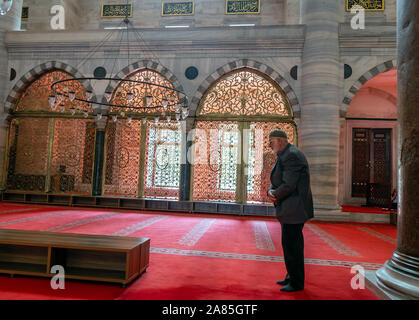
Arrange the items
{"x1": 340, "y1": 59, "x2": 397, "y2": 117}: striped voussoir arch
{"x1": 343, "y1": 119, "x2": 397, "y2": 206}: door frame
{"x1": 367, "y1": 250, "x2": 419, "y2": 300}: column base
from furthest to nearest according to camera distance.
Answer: {"x1": 343, "y1": 119, "x2": 397, "y2": 206}: door frame < {"x1": 340, "y1": 59, "x2": 397, "y2": 117}: striped voussoir arch < {"x1": 367, "y1": 250, "x2": 419, "y2": 300}: column base

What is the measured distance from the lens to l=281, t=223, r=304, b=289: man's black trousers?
7.10 ft

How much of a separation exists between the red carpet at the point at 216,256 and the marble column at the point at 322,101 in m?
0.85

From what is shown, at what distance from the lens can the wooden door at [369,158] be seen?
8.45 m

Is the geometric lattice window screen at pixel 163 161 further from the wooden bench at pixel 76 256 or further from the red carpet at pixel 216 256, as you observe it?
the wooden bench at pixel 76 256

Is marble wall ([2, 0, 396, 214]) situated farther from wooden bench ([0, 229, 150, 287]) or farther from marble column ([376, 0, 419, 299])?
wooden bench ([0, 229, 150, 287])

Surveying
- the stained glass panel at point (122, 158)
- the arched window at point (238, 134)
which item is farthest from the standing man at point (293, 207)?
the stained glass panel at point (122, 158)

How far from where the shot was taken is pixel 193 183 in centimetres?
701

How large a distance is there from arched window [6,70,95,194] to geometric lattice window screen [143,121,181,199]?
1.55 meters

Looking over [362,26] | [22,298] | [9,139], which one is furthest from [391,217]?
[9,139]

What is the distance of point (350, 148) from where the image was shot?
28.3 feet

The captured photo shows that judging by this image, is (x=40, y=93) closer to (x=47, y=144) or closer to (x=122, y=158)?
(x=47, y=144)

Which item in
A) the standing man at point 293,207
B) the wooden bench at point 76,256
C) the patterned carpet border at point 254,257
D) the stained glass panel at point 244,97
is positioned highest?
the stained glass panel at point 244,97

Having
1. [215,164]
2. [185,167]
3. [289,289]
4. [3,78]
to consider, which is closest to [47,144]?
[3,78]

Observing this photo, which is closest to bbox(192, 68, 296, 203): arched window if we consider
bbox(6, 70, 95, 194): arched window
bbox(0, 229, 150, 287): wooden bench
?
bbox(6, 70, 95, 194): arched window
